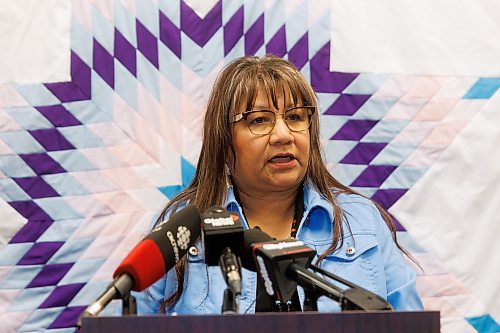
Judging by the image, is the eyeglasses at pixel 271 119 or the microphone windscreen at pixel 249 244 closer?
the microphone windscreen at pixel 249 244

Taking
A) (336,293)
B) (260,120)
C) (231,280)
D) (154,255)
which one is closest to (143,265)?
(154,255)

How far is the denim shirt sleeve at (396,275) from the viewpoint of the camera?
1.42 m

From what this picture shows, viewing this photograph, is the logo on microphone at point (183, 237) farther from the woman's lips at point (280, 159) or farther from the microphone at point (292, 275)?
the woman's lips at point (280, 159)

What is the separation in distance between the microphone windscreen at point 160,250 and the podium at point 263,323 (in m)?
0.14

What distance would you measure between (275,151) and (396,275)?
372mm

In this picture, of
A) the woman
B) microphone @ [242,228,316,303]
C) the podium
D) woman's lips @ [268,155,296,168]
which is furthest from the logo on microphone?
woman's lips @ [268,155,296,168]

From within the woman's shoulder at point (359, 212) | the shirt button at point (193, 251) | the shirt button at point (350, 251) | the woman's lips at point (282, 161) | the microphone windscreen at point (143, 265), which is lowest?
the shirt button at point (350, 251)

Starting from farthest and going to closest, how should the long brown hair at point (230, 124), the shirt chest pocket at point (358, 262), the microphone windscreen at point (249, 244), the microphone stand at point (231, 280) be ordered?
1. the long brown hair at point (230, 124)
2. the shirt chest pocket at point (358, 262)
3. the microphone windscreen at point (249, 244)
4. the microphone stand at point (231, 280)

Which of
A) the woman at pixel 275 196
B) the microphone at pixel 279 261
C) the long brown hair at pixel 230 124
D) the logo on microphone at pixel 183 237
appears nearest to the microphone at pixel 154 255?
the logo on microphone at pixel 183 237

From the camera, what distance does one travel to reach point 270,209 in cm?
159

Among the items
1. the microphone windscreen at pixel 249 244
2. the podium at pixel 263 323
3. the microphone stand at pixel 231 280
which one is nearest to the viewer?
the podium at pixel 263 323

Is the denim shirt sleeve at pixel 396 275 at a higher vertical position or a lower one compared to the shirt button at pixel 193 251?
lower

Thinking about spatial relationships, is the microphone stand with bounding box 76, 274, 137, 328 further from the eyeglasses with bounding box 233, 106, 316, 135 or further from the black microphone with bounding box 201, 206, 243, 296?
the eyeglasses with bounding box 233, 106, 316, 135

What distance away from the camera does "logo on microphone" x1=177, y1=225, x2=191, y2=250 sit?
38.3 inches
